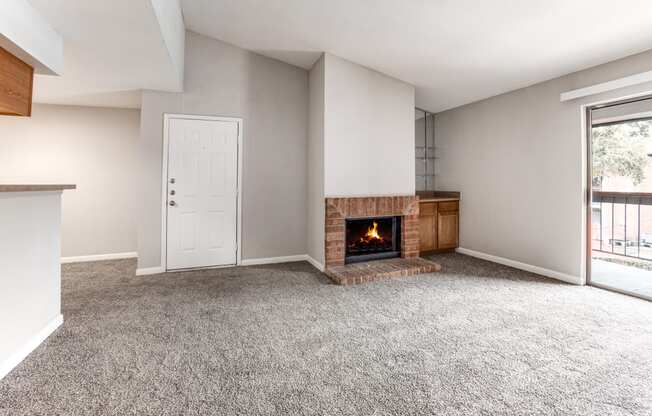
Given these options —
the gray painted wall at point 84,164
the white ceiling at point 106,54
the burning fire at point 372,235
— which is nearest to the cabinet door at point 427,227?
the burning fire at point 372,235

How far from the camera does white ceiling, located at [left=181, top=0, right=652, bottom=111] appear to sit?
2688 millimetres

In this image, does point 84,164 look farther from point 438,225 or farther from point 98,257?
point 438,225

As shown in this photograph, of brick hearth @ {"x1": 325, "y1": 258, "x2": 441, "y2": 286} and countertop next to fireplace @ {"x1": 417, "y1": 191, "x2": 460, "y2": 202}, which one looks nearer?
brick hearth @ {"x1": 325, "y1": 258, "x2": 441, "y2": 286}

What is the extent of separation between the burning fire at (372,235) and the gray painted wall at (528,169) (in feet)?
5.60

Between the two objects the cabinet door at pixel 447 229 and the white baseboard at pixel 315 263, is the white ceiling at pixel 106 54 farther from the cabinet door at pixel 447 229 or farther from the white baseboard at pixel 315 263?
the cabinet door at pixel 447 229

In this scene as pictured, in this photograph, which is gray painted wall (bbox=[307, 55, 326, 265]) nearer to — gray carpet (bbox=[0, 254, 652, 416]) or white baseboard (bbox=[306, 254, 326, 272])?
white baseboard (bbox=[306, 254, 326, 272])

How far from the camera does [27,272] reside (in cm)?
212

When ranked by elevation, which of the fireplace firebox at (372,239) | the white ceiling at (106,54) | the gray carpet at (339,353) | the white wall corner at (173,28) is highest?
the white wall corner at (173,28)

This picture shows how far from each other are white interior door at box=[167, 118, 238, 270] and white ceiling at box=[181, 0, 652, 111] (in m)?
1.28

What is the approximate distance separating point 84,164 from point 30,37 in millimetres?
3077

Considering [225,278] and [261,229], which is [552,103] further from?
[225,278]

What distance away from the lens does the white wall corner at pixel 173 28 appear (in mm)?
2467

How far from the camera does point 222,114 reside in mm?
4293

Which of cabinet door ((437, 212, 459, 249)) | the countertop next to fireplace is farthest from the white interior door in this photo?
cabinet door ((437, 212, 459, 249))
